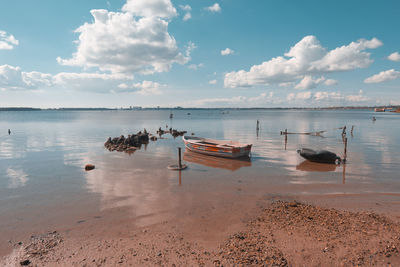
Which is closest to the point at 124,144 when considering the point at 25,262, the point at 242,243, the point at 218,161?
the point at 218,161

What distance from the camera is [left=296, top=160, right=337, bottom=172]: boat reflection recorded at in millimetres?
18766

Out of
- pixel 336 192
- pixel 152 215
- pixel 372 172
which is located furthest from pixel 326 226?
pixel 372 172

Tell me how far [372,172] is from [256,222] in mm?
14539

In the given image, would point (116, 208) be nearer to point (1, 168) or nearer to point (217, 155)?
point (217, 155)

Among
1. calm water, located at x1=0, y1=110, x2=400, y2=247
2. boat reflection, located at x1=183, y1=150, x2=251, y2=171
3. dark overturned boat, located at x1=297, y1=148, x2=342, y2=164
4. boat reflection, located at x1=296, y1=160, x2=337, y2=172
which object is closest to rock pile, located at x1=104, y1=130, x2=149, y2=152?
calm water, located at x1=0, y1=110, x2=400, y2=247

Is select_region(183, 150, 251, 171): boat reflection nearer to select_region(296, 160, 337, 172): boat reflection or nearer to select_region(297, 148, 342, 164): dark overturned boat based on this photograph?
select_region(296, 160, 337, 172): boat reflection

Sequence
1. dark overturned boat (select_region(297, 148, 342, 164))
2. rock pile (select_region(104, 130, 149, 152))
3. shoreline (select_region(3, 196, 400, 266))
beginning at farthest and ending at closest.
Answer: rock pile (select_region(104, 130, 149, 152)) → dark overturned boat (select_region(297, 148, 342, 164)) → shoreline (select_region(3, 196, 400, 266))

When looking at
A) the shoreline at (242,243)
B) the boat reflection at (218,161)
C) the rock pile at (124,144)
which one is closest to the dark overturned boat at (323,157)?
the boat reflection at (218,161)

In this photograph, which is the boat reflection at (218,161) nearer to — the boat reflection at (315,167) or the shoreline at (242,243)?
the boat reflection at (315,167)

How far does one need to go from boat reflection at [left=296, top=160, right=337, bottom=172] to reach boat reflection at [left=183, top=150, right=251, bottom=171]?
16.2ft

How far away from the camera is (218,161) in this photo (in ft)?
73.4

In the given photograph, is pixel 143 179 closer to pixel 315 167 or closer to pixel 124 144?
pixel 315 167

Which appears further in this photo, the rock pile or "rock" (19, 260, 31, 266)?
the rock pile

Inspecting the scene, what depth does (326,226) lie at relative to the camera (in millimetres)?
8602
